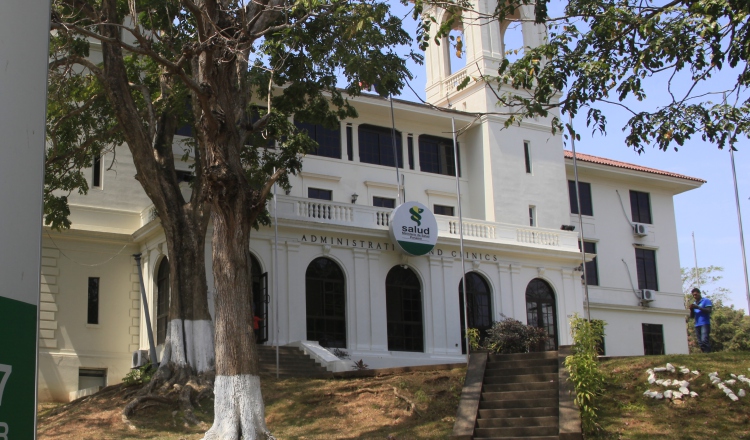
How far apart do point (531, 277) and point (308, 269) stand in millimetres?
8600

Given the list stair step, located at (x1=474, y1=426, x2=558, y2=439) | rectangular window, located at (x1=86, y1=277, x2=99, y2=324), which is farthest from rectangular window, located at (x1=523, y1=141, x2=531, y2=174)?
stair step, located at (x1=474, y1=426, x2=558, y2=439)

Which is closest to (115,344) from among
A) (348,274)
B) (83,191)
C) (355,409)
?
(83,191)

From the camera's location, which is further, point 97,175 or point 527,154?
point 527,154

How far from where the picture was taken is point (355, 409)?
1658 centimetres

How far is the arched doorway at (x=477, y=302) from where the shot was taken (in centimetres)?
2886

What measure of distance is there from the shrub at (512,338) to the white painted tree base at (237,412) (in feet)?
34.4

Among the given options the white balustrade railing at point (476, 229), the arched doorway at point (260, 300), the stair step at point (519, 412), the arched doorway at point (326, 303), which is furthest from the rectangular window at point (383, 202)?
the stair step at point (519, 412)

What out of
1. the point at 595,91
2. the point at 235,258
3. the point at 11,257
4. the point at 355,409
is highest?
the point at 595,91

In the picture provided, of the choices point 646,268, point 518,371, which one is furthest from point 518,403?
point 646,268

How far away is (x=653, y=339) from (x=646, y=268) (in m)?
3.31

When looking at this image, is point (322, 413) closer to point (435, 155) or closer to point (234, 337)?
point (234, 337)

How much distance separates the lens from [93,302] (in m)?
26.3

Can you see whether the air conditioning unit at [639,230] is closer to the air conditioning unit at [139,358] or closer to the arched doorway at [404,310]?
the arched doorway at [404,310]

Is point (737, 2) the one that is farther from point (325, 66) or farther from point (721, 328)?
point (721, 328)
